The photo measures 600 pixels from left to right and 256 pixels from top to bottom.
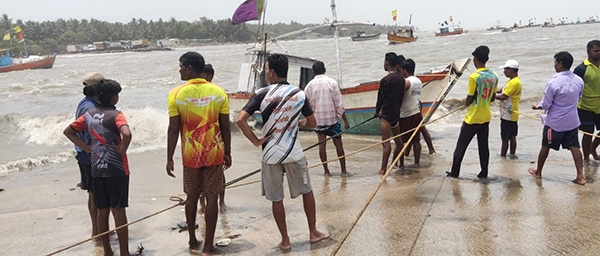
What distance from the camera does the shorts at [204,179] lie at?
3920mm

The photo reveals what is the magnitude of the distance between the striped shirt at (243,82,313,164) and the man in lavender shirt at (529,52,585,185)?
3145 millimetres

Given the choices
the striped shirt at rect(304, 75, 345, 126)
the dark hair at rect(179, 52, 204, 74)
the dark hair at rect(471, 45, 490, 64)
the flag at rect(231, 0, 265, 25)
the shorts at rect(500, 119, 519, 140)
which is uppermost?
the flag at rect(231, 0, 265, 25)

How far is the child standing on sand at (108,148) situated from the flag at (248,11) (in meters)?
6.25

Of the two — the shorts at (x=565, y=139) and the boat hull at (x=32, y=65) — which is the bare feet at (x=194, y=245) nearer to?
the shorts at (x=565, y=139)

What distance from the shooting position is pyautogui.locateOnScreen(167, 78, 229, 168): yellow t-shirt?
3.74 meters

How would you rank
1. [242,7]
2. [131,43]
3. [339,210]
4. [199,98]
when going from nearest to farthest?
[199,98], [339,210], [242,7], [131,43]

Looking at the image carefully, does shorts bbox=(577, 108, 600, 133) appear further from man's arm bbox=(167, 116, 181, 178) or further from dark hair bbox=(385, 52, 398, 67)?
man's arm bbox=(167, 116, 181, 178)

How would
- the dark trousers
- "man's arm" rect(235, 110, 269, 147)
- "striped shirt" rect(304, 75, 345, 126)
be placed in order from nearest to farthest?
"man's arm" rect(235, 110, 269, 147) → the dark trousers → "striped shirt" rect(304, 75, 345, 126)

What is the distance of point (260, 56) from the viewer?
37.9 ft

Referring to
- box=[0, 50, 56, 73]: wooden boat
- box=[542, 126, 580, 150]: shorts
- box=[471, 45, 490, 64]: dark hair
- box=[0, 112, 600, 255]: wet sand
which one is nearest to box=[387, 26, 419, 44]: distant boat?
box=[0, 50, 56, 73]: wooden boat

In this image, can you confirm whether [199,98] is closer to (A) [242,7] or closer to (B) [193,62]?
(B) [193,62]

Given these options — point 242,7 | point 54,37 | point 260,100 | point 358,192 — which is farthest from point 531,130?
point 54,37

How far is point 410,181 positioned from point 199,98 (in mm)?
3360

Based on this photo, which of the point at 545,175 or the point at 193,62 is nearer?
the point at 193,62
